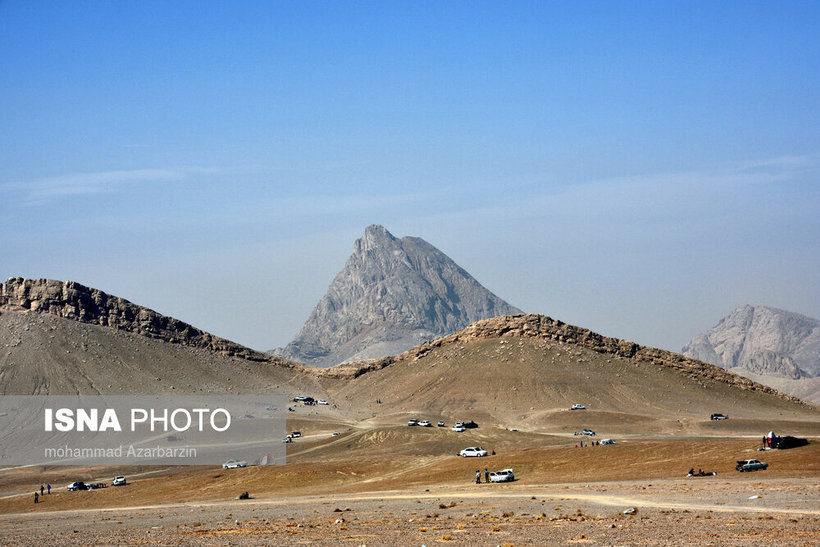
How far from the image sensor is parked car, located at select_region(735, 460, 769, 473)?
218ft

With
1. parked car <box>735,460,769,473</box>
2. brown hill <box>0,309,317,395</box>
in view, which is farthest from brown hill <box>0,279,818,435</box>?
parked car <box>735,460,769,473</box>

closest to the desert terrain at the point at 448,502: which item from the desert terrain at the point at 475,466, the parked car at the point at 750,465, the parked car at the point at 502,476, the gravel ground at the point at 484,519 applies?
the gravel ground at the point at 484,519

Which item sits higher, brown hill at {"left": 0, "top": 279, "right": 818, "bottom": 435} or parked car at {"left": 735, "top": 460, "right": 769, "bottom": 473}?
→ brown hill at {"left": 0, "top": 279, "right": 818, "bottom": 435}

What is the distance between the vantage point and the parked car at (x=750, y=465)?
66562mm

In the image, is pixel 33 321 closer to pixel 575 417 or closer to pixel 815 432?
pixel 575 417

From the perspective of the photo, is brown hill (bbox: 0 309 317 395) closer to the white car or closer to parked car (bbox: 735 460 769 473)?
the white car

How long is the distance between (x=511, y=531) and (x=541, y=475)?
36.8 metres

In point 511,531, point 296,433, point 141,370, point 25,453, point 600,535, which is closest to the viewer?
point 600,535

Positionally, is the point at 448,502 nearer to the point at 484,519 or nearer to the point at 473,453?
the point at 484,519

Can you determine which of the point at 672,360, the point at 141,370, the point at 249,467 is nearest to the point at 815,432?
the point at 672,360

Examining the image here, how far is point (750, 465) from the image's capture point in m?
66.8

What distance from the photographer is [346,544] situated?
132ft

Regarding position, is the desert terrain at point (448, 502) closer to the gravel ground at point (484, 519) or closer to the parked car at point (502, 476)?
the gravel ground at point (484, 519)

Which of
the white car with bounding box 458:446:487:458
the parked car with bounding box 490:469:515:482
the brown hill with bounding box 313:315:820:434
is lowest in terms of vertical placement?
the parked car with bounding box 490:469:515:482
